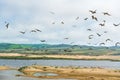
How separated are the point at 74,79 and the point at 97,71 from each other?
18546mm

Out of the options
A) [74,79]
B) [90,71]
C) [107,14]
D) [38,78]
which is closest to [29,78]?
[38,78]

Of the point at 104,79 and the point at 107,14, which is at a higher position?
the point at 107,14

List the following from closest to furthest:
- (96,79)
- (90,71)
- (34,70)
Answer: (96,79) → (90,71) → (34,70)

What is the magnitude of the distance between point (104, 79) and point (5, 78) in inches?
743

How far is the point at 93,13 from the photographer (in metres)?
45.8

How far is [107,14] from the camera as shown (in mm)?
46875

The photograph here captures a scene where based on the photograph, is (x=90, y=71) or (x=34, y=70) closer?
(x=90, y=71)

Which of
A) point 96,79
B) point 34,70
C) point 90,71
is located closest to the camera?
point 96,79

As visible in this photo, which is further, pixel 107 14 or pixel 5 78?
pixel 5 78

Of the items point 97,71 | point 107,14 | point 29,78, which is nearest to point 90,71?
point 97,71

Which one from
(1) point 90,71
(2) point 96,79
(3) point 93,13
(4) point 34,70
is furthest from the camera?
(4) point 34,70

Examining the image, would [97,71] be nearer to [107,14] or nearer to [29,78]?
[29,78]

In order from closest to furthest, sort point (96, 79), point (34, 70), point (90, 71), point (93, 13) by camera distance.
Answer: point (93, 13), point (96, 79), point (90, 71), point (34, 70)

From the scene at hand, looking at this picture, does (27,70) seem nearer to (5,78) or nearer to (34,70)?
(34,70)
